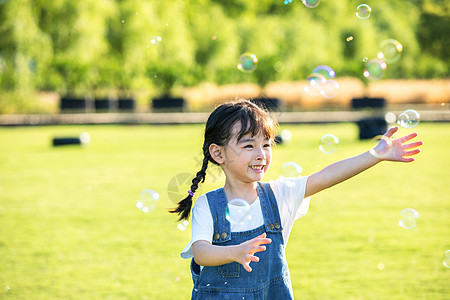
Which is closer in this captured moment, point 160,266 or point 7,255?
point 160,266

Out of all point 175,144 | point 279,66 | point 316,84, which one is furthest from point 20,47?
point 316,84

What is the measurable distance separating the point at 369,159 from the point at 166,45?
88.1 ft

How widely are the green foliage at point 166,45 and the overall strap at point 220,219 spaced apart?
14.9 m

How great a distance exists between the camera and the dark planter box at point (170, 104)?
95.6 ft

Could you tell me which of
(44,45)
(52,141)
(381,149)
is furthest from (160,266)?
(44,45)

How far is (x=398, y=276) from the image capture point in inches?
186

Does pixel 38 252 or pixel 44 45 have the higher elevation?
pixel 44 45

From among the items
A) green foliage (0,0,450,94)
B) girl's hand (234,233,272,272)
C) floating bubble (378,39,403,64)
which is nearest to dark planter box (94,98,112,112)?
green foliage (0,0,450,94)

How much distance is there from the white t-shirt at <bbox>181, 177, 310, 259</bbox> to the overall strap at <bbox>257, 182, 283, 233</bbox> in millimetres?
21

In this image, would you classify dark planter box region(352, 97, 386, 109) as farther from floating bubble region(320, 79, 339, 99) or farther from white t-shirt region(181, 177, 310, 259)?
white t-shirt region(181, 177, 310, 259)

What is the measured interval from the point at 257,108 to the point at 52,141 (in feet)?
45.3

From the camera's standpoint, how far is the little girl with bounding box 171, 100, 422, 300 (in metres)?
2.60

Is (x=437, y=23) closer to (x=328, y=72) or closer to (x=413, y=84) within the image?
(x=413, y=84)

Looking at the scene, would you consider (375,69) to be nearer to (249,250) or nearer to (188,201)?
(188,201)
